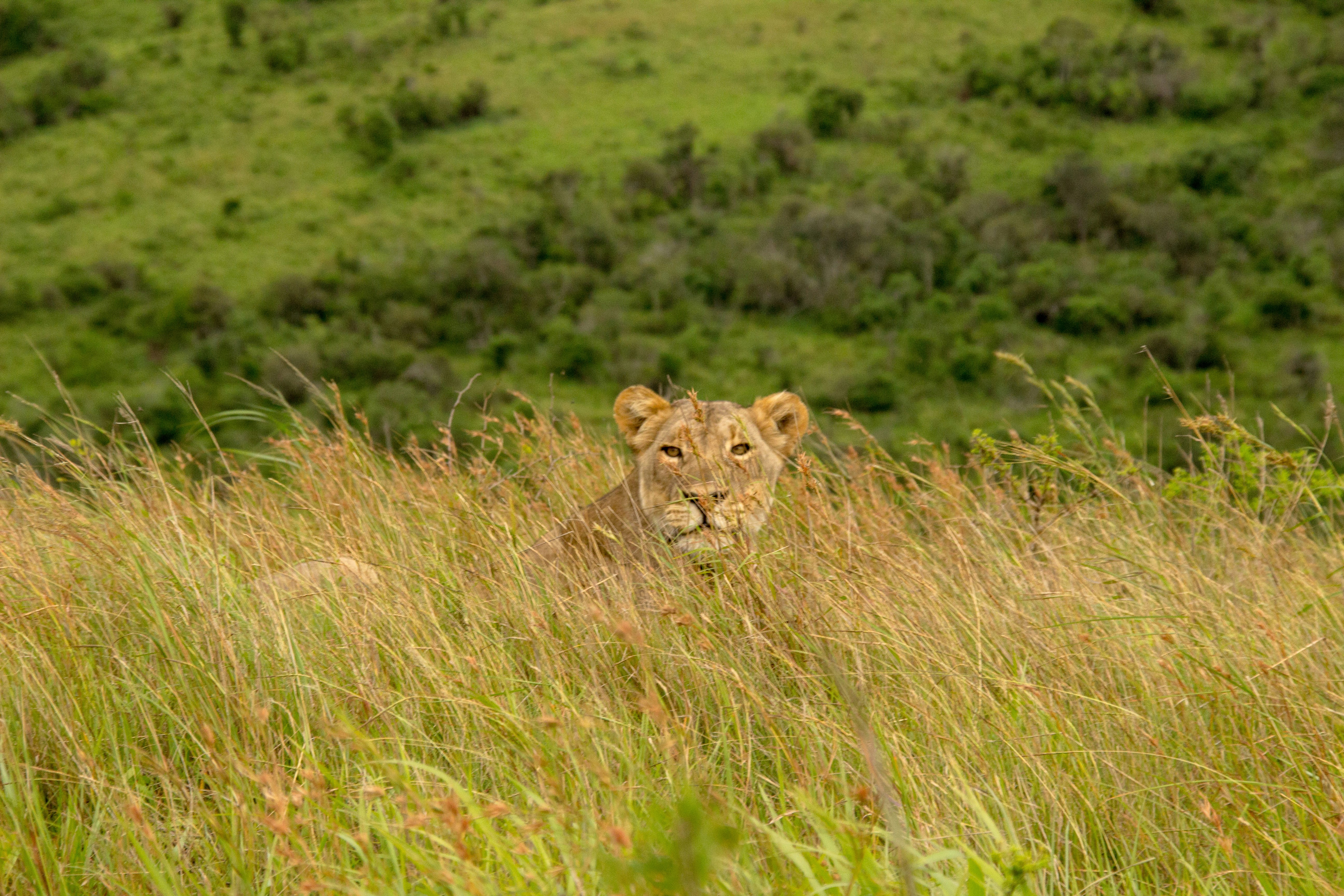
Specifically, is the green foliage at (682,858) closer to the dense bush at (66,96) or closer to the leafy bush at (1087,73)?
the leafy bush at (1087,73)

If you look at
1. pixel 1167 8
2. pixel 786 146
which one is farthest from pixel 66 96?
pixel 1167 8

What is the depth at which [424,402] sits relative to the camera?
185 feet

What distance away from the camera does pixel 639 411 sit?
4.89 m

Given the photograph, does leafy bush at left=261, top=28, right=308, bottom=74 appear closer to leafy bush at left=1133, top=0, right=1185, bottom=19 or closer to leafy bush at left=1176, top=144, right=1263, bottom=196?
leafy bush at left=1133, top=0, right=1185, bottom=19

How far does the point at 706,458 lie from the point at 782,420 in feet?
2.88

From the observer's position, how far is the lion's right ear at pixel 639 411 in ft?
15.9

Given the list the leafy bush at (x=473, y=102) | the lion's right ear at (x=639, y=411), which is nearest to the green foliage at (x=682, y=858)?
the lion's right ear at (x=639, y=411)

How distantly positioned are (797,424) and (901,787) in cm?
250

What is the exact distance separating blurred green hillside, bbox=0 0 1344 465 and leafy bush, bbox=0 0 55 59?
14.1 inches

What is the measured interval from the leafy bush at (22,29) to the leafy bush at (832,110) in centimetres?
7724

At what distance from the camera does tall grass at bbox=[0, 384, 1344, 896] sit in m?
2.22

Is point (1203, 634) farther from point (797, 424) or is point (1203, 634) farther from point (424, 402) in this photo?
point (424, 402)

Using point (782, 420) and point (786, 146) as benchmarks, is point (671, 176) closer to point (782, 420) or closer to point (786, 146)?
point (786, 146)

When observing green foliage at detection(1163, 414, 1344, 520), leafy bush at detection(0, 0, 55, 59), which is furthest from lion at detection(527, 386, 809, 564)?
leafy bush at detection(0, 0, 55, 59)
